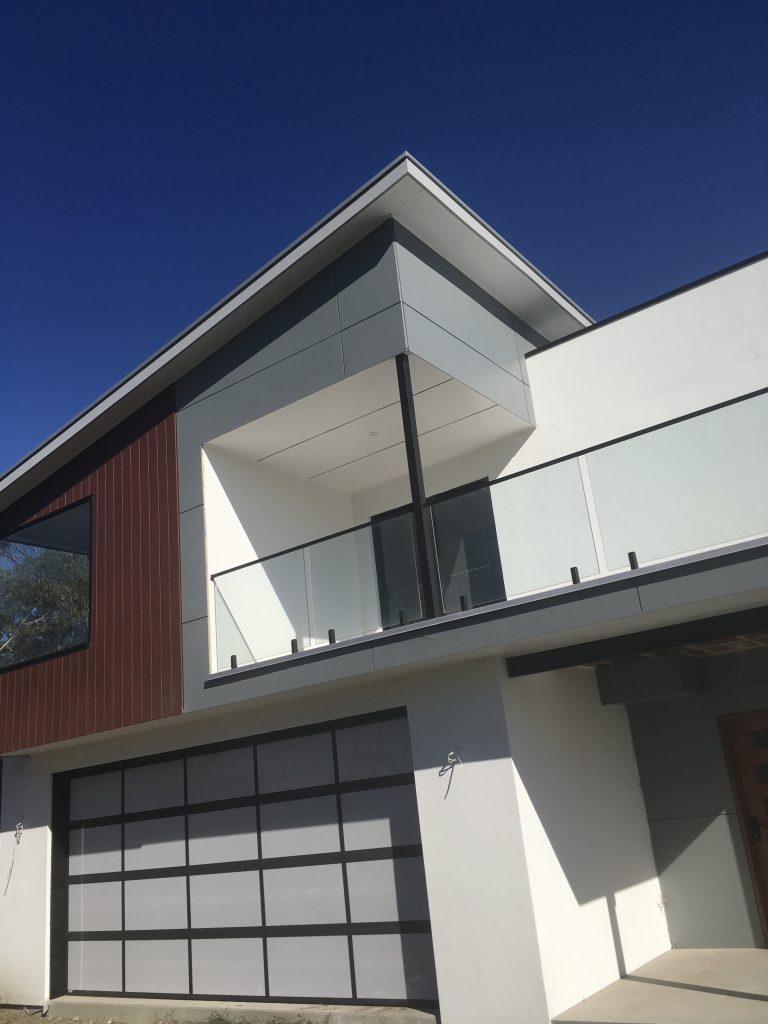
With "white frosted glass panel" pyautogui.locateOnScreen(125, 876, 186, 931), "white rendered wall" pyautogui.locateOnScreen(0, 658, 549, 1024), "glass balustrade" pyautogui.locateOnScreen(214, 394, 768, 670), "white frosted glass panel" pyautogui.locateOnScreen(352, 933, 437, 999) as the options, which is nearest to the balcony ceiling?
"glass balustrade" pyautogui.locateOnScreen(214, 394, 768, 670)

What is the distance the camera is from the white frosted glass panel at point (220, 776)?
926 cm

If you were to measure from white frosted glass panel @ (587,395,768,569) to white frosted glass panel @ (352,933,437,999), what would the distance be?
4.21 m

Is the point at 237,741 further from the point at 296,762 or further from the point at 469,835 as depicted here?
the point at 469,835

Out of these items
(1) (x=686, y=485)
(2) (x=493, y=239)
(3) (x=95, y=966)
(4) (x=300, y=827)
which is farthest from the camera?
(3) (x=95, y=966)

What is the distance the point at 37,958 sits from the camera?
10.1 m

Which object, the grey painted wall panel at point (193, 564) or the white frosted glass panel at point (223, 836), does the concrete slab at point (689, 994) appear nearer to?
the white frosted glass panel at point (223, 836)

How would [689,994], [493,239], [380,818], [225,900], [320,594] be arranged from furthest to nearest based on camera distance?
1. [493,239]
2. [225,900]
3. [380,818]
4. [320,594]
5. [689,994]

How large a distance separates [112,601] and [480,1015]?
19.7ft

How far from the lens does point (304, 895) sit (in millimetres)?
8461

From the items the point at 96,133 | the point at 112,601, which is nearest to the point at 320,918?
the point at 112,601

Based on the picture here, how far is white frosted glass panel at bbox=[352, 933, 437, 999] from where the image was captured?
7.55m

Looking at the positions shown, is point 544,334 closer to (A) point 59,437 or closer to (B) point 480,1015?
(A) point 59,437

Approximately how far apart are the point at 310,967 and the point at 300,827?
1351 mm

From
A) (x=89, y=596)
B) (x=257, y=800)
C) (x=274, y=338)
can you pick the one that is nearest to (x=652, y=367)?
(x=274, y=338)
